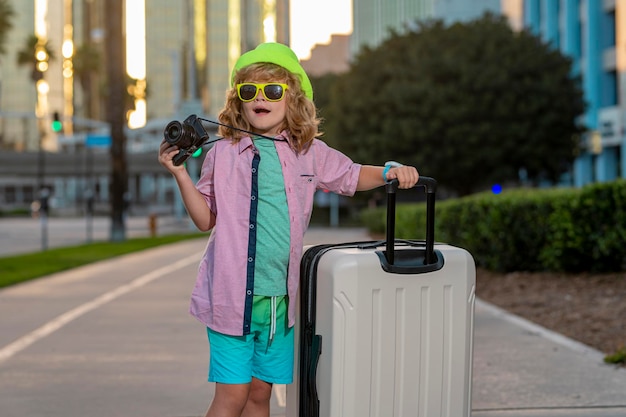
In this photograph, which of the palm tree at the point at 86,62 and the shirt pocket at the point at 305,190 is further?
the palm tree at the point at 86,62

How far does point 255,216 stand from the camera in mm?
3650

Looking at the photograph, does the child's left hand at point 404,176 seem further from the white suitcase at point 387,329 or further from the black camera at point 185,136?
the black camera at point 185,136

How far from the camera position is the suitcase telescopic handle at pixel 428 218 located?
11.7 ft

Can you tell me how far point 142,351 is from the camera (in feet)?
26.2

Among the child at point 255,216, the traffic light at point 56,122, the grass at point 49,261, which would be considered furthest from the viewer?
the traffic light at point 56,122

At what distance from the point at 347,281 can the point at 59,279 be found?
12.5m

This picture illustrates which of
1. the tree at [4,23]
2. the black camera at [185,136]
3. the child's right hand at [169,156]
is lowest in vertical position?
the child's right hand at [169,156]

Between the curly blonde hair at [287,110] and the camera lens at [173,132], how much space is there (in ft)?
1.03

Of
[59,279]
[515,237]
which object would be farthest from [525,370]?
[59,279]

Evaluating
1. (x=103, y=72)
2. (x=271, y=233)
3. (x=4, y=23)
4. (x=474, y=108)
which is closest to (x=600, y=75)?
(x=474, y=108)

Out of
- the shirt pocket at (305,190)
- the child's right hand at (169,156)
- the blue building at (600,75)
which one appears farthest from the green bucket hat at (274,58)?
the blue building at (600,75)

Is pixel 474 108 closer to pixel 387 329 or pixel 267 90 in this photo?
pixel 267 90

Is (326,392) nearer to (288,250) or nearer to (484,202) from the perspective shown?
(288,250)

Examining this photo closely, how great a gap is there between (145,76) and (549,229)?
506ft
